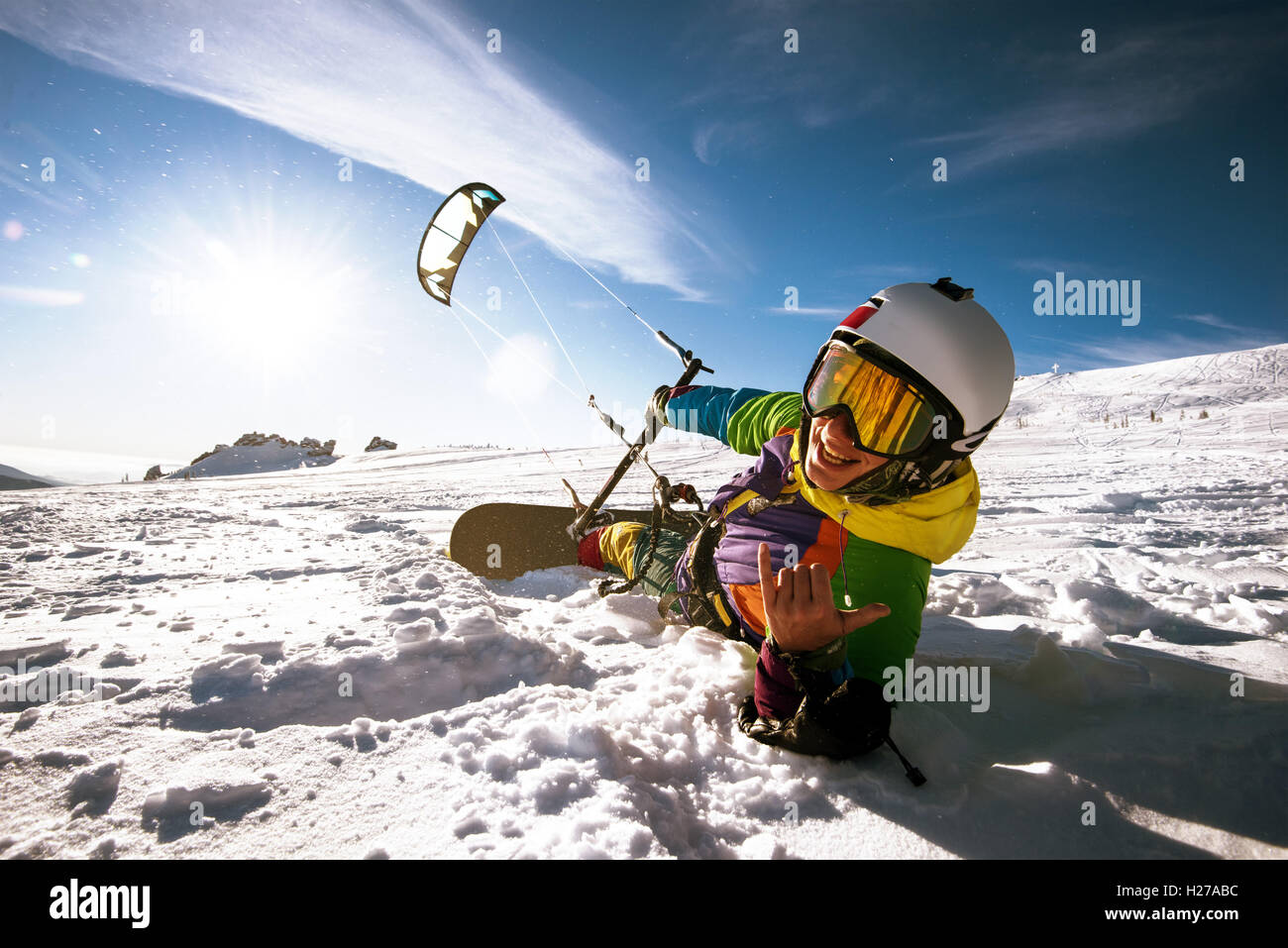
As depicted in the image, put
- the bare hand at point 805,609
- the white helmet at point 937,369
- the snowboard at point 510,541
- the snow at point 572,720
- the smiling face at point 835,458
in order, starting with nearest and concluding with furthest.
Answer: the snow at point 572,720 < the bare hand at point 805,609 < the white helmet at point 937,369 < the smiling face at point 835,458 < the snowboard at point 510,541

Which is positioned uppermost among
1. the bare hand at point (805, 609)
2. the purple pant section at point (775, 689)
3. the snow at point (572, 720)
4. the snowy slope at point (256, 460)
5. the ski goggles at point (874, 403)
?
the snowy slope at point (256, 460)

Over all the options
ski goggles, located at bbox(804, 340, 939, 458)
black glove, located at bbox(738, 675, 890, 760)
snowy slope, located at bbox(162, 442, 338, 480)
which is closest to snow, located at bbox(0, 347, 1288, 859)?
black glove, located at bbox(738, 675, 890, 760)

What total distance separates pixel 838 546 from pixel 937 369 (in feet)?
2.33

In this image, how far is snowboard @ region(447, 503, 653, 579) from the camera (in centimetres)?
369

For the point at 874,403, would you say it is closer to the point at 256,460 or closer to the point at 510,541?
the point at 510,541

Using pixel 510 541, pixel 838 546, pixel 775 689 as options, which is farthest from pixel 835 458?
pixel 510 541

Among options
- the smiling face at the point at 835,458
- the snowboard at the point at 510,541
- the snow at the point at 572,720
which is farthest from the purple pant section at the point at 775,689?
the snowboard at the point at 510,541

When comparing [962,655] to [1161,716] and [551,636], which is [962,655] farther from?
[551,636]

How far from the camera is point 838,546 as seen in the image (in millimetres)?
1920

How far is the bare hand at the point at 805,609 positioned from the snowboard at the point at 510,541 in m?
2.59

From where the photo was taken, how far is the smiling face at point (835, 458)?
1.68 meters

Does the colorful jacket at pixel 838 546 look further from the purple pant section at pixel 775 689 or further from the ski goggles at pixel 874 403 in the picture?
the ski goggles at pixel 874 403

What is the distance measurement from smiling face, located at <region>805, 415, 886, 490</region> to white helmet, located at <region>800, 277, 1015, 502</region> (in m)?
0.03

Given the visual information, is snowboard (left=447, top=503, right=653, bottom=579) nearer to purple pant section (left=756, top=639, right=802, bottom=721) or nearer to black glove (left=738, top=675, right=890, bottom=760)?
purple pant section (left=756, top=639, right=802, bottom=721)
